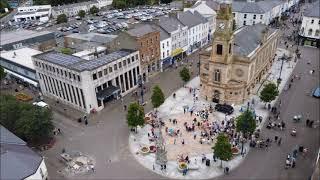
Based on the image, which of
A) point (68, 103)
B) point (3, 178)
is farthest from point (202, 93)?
point (3, 178)

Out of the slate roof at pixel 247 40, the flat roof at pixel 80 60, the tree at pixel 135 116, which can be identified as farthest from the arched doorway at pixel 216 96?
the flat roof at pixel 80 60

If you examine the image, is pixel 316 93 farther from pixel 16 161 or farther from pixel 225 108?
pixel 16 161

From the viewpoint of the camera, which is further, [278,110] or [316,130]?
[278,110]

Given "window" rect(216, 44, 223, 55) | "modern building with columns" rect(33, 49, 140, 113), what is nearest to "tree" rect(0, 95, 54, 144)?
"modern building with columns" rect(33, 49, 140, 113)

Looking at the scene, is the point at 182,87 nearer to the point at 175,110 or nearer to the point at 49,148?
the point at 175,110

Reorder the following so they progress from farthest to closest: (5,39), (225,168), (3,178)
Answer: (5,39)
(225,168)
(3,178)
